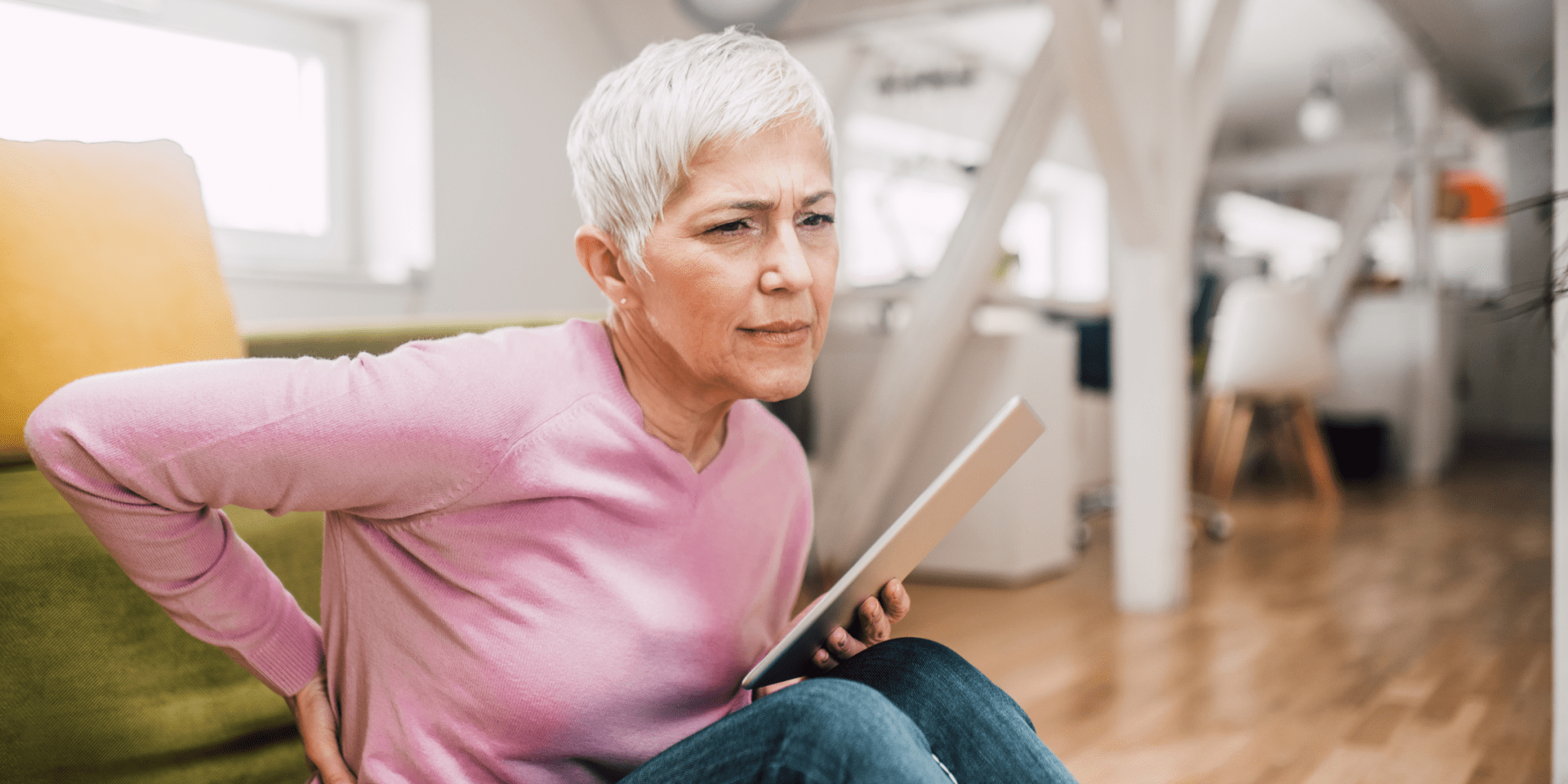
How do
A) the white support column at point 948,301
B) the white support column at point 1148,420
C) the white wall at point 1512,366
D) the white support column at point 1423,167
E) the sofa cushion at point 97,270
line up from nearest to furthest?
the sofa cushion at point 97,270 < the white support column at point 1148,420 < the white support column at point 948,301 < the white support column at point 1423,167 < the white wall at point 1512,366

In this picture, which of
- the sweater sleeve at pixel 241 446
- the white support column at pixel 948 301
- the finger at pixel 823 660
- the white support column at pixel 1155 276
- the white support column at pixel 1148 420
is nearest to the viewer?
A: the sweater sleeve at pixel 241 446

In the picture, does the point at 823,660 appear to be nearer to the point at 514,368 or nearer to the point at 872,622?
the point at 872,622

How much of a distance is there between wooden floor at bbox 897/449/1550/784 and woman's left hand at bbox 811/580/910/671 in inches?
34.8

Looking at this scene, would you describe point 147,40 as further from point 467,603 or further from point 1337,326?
point 1337,326

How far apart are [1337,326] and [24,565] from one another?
5.75 meters

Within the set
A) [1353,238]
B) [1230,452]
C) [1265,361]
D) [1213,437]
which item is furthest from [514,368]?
[1353,238]

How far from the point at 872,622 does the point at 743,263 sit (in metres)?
0.29

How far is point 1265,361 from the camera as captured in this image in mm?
4242

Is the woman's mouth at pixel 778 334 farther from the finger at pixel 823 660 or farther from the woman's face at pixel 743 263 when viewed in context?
the finger at pixel 823 660

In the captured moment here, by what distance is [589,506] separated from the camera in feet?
2.55

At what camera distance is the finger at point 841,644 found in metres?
0.84

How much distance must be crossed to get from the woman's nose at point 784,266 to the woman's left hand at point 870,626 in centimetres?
23

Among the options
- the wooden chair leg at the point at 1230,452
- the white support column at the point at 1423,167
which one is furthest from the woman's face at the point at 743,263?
the white support column at the point at 1423,167

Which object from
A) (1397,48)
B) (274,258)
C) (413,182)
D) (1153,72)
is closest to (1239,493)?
(1397,48)
